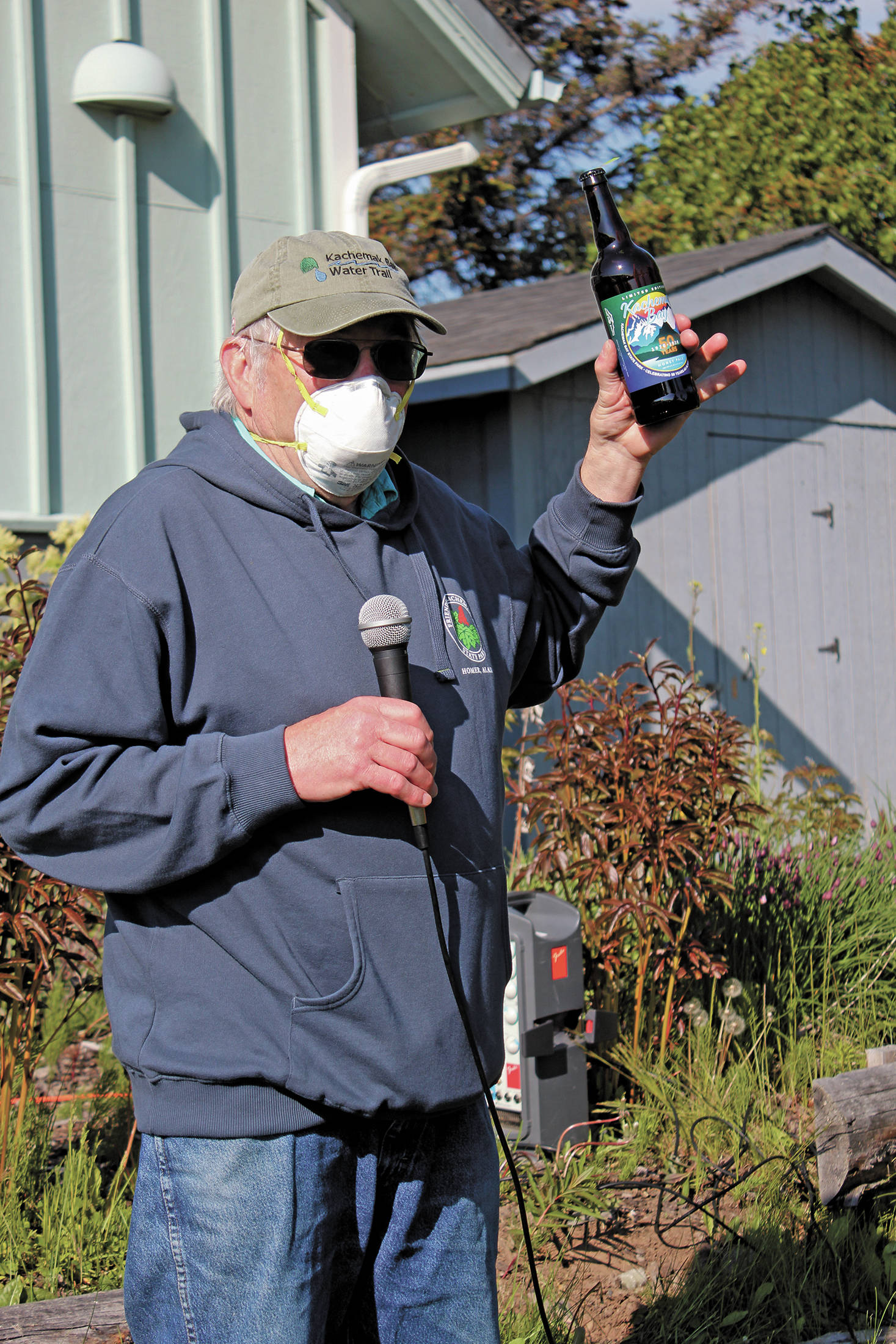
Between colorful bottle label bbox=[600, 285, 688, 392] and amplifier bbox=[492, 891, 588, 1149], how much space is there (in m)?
2.05

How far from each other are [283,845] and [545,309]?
289 inches

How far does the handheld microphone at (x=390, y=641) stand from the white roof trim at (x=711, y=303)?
14.7ft

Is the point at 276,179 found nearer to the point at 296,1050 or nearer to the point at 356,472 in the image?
the point at 356,472

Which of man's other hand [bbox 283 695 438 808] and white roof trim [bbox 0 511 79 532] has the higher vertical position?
man's other hand [bbox 283 695 438 808]

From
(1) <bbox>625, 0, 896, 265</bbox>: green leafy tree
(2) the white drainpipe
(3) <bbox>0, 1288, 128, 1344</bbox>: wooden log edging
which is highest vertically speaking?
(1) <bbox>625, 0, 896, 265</bbox>: green leafy tree

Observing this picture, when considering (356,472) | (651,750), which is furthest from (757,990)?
(356,472)

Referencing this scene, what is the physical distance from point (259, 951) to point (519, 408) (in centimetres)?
589

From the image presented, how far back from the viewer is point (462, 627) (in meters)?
2.06

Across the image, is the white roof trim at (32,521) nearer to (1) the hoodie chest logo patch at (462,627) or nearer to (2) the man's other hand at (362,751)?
(1) the hoodie chest logo patch at (462,627)

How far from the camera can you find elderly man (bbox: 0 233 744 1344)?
68.2 inches

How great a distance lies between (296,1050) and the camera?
1749 mm

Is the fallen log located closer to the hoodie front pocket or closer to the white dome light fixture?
the hoodie front pocket

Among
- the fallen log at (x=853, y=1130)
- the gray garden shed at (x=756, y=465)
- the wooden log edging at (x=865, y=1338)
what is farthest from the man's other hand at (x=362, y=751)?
the gray garden shed at (x=756, y=465)

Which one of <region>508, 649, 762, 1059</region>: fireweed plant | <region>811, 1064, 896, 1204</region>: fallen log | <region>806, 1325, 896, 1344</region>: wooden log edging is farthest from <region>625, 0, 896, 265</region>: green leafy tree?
<region>806, 1325, 896, 1344</region>: wooden log edging
